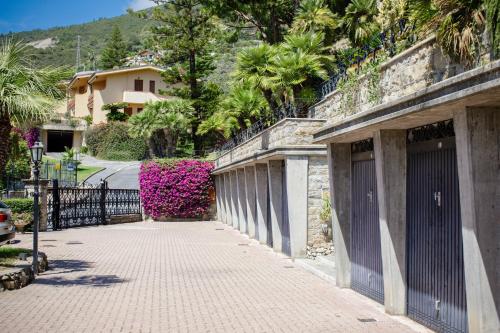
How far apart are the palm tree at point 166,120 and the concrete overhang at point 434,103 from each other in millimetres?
32919

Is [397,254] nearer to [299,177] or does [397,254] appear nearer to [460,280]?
[460,280]

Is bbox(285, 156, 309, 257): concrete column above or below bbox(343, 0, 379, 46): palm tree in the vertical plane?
below

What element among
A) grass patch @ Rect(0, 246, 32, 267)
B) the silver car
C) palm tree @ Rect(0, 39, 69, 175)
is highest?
palm tree @ Rect(0, 39, 69, 175)

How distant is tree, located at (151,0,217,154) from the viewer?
42.7 meters

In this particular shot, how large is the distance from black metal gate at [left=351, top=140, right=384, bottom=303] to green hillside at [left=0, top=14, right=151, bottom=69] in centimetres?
11260

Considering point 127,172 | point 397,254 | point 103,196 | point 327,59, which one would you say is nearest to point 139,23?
point 127,172

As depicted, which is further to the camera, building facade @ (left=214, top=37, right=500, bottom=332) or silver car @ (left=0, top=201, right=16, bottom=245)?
silver car @ (left=0, top=201, right=16, bottom=245)

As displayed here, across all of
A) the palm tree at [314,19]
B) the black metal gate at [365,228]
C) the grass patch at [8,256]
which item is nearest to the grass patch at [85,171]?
the palm tree at [314,19]

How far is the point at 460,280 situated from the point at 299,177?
7742 mm

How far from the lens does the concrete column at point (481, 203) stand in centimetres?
579

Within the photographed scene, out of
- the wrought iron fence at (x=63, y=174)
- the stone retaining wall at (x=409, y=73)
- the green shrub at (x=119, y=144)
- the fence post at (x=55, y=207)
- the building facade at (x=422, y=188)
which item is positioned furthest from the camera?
the green shrub at (x=119, y=144)

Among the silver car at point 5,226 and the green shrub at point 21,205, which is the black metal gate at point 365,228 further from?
the green shrub at point 21,205

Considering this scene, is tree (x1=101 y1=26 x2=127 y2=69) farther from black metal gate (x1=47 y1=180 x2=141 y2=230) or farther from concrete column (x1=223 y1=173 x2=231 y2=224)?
concrete column (x1=223 y1=173 x2=231 y2=224)

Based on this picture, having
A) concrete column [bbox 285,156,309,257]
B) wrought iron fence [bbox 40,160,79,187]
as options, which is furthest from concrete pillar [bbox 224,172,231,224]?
concrete column [bbox 285,156,309,257]
